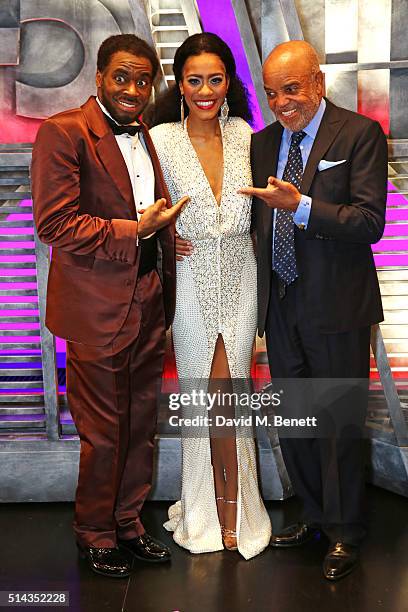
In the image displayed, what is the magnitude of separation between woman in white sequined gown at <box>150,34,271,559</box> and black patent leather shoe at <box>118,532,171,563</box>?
0.12m

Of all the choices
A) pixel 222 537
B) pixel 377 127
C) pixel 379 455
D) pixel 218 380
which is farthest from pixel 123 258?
pixel 379 455

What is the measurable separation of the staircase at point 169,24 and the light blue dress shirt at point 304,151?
2.54ft

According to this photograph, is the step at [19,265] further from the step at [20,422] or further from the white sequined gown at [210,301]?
the white sequined gown at [210,301]

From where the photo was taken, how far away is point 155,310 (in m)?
3.09

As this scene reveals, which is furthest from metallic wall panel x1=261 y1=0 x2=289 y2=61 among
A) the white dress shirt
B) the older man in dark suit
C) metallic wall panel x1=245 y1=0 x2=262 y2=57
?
the white dress shirt

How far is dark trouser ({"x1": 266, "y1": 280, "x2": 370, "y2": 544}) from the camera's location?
3074 mm

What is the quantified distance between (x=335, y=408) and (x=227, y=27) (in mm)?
1760

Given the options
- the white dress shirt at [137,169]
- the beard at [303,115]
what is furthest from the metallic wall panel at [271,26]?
the white dress shirt at [137,169]

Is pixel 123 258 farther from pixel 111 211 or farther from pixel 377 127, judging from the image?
pixel 377 127

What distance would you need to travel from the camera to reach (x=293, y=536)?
330 centimetres

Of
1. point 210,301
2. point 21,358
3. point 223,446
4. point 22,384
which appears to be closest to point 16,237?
point 21,358

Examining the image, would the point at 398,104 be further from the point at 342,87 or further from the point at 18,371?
the point at 18,371

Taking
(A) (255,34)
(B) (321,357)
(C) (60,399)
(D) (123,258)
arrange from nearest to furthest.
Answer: (D) (123,258)
(B) (321,357)
(A) (255,34)
(C) (60,399)

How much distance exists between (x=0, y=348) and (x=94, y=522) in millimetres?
1008
